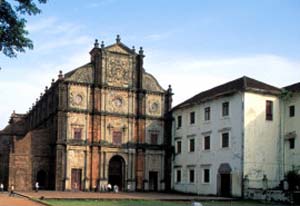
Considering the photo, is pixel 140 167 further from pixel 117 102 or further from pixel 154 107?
pixel 117 102

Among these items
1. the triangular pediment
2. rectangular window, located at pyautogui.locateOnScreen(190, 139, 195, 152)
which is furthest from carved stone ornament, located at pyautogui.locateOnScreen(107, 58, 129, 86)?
rectangular window, located at pyautogui.locateOnScreen(190, 139, 195, 152)

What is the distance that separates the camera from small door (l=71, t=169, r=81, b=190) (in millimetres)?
51438

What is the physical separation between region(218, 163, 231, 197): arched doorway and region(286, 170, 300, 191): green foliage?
5213 mm

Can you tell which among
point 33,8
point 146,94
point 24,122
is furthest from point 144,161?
point 33,8

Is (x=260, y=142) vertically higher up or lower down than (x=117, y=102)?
lower down

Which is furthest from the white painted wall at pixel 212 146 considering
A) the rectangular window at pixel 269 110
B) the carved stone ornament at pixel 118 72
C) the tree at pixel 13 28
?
the tree at pixel 13 28

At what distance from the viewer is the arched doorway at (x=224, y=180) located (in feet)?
148

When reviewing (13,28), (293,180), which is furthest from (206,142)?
(13,28)

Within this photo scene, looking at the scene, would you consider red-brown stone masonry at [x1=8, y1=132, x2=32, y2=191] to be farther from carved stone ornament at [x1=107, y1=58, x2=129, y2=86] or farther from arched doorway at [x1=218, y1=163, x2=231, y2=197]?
arched doorway at [x1=218, y1=163, x2=231, y2=197]

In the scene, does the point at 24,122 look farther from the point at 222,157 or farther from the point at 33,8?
the point at 33,8

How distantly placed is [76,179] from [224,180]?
1473 cm

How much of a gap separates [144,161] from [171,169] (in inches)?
117

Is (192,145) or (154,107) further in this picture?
(154,107)

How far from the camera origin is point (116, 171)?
179 ft
